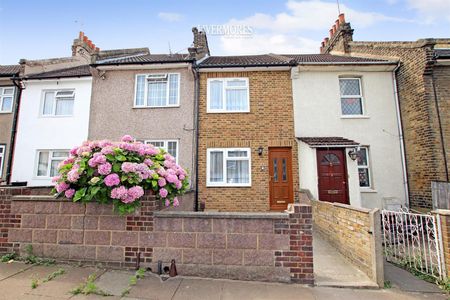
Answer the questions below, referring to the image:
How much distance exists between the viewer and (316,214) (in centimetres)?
651

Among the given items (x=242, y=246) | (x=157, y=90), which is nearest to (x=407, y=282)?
(x=242, y=246)

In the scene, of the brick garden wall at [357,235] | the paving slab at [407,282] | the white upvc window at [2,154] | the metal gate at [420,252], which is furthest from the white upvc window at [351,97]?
the white upvc window at [2,154]

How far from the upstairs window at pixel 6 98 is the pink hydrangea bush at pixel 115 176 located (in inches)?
368

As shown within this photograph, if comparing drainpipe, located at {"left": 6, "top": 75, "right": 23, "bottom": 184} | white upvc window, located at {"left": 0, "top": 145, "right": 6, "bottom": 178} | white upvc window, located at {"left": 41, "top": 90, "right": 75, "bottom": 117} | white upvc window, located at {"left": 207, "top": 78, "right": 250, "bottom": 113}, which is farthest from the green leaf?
white upvc window, located at {"left": 0, "top": 145, "right": 6, "bottom": 178}

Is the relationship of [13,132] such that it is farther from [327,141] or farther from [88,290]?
[327,141]

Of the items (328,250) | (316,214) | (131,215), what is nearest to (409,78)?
(316,214)

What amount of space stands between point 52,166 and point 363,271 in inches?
433

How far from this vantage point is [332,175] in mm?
7793

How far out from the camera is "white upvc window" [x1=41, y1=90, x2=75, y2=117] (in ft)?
31.2

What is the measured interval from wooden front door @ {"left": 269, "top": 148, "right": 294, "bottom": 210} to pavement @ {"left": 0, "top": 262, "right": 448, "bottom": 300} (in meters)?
4.67

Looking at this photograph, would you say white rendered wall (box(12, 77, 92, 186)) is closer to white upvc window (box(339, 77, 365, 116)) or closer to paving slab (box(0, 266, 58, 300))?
paving slab (box(0, 266, 58, 300))

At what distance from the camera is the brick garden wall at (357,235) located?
3.65 meters

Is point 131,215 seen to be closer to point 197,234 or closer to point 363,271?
point 197,234

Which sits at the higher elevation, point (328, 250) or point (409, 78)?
point (409, 78)
